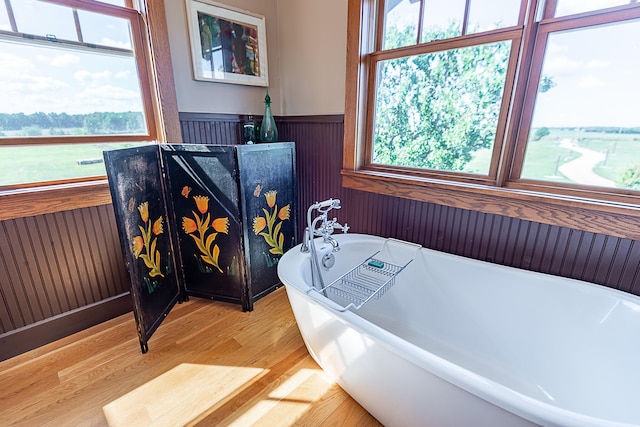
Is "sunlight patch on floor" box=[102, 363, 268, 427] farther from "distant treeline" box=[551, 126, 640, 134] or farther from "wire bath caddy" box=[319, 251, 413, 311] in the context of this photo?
"distant treeline" box=[551, 126, 640, 134]

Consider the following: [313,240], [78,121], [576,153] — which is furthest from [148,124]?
[576,153]

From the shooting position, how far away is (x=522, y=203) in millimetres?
1409

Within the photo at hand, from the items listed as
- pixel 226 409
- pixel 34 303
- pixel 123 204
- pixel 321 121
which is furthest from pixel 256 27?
pixel 226 409

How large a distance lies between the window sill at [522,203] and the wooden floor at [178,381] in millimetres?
1128

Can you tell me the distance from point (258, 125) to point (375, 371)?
1944mm

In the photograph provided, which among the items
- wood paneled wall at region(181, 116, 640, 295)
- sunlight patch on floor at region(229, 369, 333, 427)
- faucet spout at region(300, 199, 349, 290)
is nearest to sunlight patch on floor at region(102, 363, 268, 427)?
sunlight patch on floor at region(229, 369, 333, 427)

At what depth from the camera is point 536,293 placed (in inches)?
53.7

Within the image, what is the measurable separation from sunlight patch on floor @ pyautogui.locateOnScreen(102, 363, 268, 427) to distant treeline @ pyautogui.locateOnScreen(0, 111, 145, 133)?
4.72 ft

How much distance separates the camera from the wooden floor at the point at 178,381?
1.28 metres

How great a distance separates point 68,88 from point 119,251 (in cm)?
97

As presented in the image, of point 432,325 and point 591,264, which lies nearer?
point 591,264

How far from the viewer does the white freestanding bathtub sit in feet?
2.88

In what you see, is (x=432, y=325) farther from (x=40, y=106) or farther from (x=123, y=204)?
(x=40, y=106)

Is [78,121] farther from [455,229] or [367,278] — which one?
[455,229]
